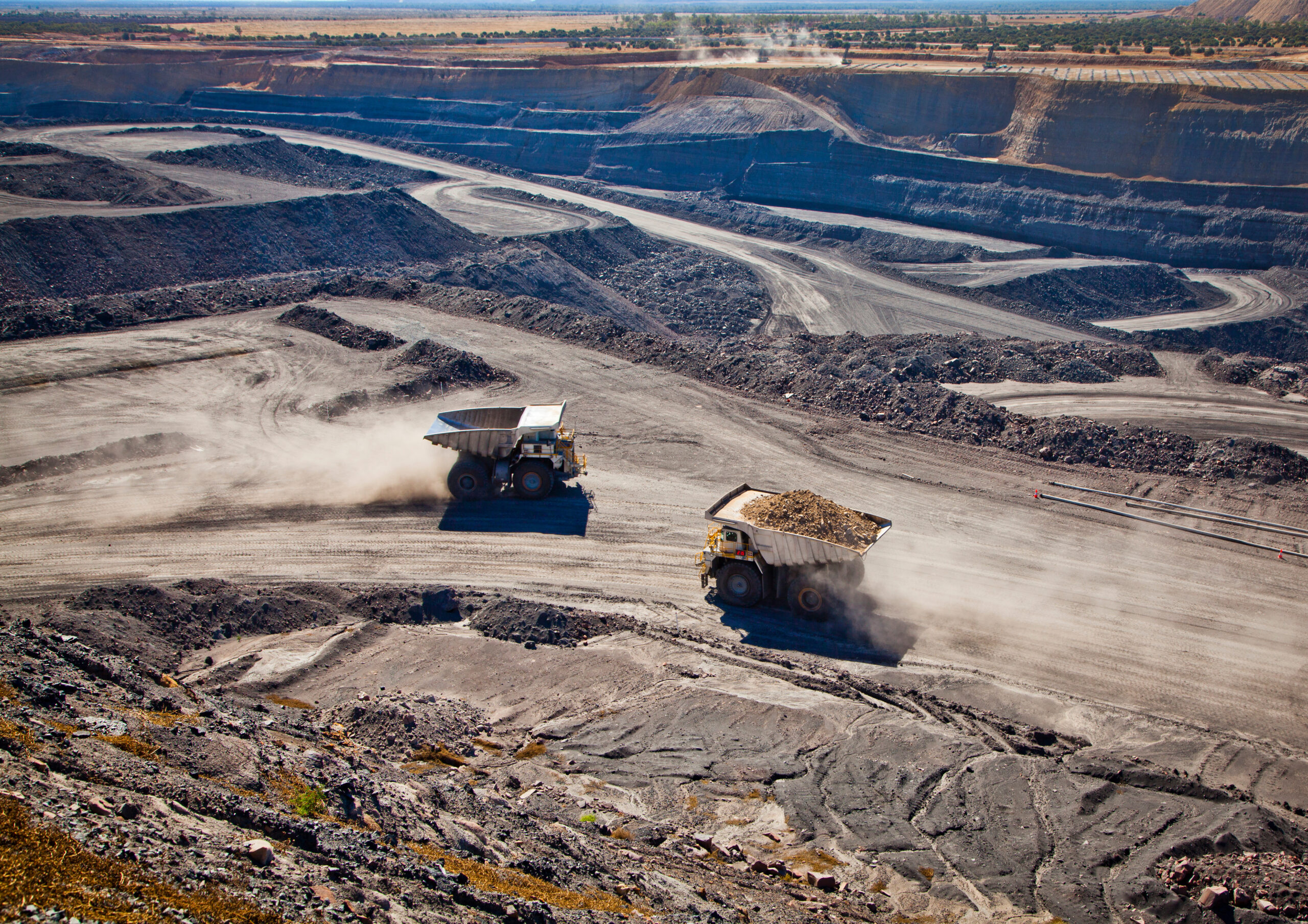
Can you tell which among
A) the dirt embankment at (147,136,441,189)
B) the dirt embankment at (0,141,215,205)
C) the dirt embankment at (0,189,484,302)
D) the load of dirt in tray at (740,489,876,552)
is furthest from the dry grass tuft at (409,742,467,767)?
the dirt embankment at (147,136,441,189)

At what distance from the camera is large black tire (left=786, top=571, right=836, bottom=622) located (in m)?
15.4

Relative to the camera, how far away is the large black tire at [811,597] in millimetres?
15414

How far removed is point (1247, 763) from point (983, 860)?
483 centimetres

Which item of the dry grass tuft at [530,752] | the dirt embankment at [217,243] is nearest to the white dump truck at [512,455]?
the dry grass tuft at [530,752]

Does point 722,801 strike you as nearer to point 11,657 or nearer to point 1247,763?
point 1247,763

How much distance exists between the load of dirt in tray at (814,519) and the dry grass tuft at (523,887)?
8.02 meters

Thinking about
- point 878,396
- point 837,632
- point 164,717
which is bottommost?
point 164,717

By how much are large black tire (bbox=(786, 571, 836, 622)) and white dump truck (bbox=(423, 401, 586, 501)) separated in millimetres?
6238

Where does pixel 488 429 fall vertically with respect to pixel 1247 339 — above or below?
below

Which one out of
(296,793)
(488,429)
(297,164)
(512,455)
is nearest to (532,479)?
(512,455)

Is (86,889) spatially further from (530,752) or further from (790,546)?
(790,546)

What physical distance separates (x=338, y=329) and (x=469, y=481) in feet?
41.8

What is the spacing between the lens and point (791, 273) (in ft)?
144

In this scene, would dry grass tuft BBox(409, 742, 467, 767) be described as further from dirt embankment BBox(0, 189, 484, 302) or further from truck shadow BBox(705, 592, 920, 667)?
dirt embankment BBox(0, 189, 484, 302)
